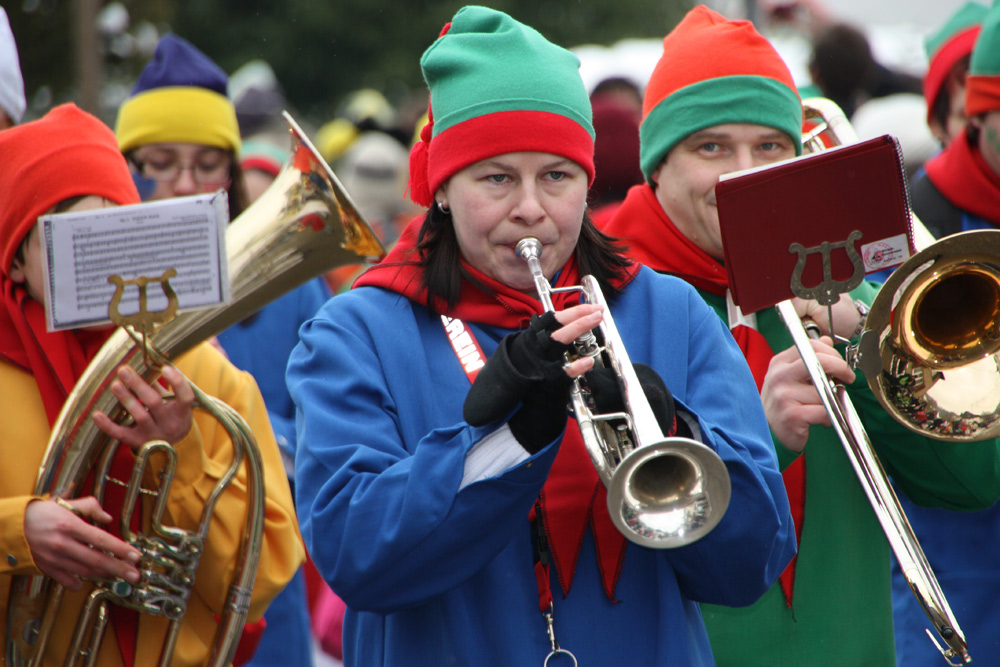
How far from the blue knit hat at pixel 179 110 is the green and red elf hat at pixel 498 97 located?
110 inches

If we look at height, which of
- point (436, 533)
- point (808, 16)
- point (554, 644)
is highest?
point (808, 16)

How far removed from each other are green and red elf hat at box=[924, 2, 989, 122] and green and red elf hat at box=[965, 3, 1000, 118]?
0.94m

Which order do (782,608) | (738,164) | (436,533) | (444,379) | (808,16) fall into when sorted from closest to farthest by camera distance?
(436,533), (444,379), (782,608), (738,164), (808,16)

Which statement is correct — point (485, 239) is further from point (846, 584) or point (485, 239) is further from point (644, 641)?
point (846, 584)

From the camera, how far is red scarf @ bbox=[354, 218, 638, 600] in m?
2.56

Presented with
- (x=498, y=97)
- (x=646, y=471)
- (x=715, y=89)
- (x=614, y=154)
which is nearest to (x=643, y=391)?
(x=646, y=471)

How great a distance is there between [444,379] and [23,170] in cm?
139

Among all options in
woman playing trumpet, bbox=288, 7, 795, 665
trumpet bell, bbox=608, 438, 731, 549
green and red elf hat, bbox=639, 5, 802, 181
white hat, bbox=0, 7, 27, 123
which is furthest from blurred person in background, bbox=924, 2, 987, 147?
white hat, bbox=0, 7, 27, 123

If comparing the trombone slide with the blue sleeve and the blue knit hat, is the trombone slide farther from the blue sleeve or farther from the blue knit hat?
the blue knit hat

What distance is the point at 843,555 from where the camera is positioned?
3.17 m

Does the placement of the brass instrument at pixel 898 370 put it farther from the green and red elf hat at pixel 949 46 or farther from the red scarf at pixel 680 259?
the green and red elf hat at pixel 949 46

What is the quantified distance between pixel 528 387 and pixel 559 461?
14.7 inches

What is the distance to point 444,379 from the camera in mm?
2643

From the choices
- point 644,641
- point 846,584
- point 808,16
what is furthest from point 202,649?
point 808,16
